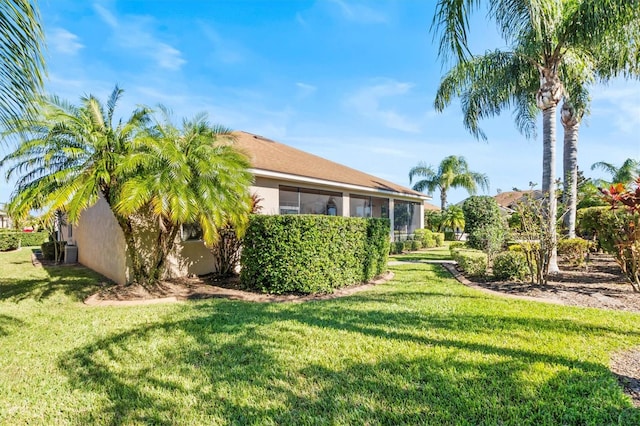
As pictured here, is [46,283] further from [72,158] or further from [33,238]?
[33,238]

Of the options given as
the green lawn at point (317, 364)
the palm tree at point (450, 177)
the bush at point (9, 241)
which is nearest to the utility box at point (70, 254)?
the green lawn at point (317, 364)

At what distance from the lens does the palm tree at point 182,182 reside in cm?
700

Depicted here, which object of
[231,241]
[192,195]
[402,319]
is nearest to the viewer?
[402,319]

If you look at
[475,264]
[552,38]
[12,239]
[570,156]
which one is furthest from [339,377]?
[12,239]

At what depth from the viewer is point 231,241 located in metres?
10.4

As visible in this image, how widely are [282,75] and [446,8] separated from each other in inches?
402

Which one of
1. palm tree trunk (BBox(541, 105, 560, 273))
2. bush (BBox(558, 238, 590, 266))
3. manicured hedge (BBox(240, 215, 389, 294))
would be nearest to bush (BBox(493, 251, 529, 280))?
palm tree trunk (BBox(541, 105, 560, 273))

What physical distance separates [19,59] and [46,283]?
9983 mm

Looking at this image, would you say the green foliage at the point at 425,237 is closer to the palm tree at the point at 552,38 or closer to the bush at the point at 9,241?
the palm tree at the point at 552,38

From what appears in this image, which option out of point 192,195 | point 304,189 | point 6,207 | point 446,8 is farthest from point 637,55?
point 6,207

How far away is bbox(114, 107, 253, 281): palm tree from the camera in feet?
23.0

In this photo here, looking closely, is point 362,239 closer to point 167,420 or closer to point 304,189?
point 304,189

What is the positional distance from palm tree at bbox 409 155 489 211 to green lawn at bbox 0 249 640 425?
90.6 feet

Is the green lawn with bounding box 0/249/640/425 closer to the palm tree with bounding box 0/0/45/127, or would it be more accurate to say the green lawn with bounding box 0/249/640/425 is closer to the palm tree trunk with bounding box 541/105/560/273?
the palm tree with bounding box 0/0/45/127
